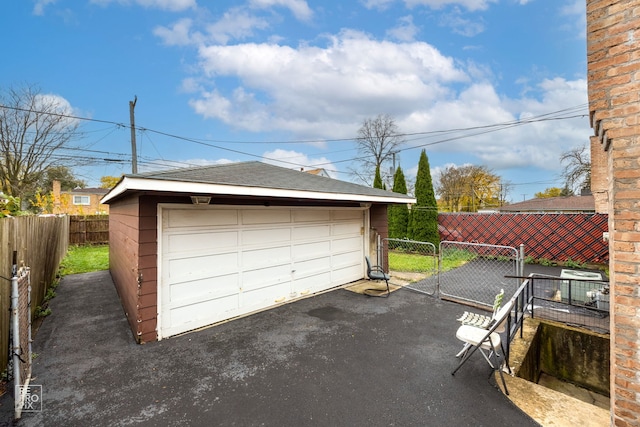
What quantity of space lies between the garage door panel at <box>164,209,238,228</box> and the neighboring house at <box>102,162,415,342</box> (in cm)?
2

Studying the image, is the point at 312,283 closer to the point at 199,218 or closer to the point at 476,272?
the point at 199,218

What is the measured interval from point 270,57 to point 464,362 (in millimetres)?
13328

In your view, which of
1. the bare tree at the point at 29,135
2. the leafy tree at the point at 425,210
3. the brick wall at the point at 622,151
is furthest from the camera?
the bare tree at the point at 29,135

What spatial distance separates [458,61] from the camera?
41.0 feet

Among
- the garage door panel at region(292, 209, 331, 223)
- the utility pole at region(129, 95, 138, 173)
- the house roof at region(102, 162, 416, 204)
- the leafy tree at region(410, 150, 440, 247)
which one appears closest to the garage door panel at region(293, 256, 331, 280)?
the garage door panel at region(292, 209, 331, 223)

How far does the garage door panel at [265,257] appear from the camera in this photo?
5.10m

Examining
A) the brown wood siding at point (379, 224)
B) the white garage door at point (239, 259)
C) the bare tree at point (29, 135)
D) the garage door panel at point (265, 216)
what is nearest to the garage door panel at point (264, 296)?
the white garage door at point (239, 259)

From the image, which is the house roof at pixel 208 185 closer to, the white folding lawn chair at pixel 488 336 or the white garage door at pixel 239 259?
the white garage door at pixel 239 259

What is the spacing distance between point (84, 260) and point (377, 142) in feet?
64.3

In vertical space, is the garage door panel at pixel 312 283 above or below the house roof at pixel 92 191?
below

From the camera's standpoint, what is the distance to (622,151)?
1.82 metres

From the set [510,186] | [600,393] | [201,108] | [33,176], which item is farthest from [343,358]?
[510,186]

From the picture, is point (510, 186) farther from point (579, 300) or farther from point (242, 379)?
point (242, 379)

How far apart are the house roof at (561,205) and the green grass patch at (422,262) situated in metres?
11.0
